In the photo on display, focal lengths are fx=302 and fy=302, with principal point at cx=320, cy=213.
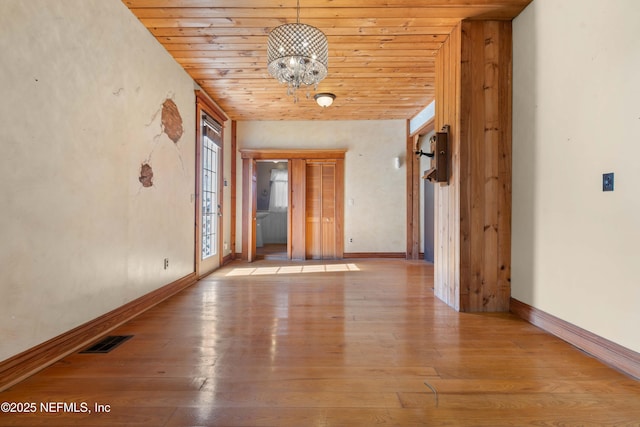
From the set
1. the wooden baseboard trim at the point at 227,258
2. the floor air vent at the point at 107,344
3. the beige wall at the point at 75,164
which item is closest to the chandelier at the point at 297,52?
the beige wall at the point at 75,164

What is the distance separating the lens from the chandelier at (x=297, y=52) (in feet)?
7.97

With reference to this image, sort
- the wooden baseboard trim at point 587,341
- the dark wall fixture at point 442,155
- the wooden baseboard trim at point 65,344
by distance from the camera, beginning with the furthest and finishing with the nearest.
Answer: the dark wall fixture at point 442,155 < the wooden baseboard trim at point 587,341 < the wooden baseboard trim at point 65,344

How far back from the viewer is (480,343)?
2.15m

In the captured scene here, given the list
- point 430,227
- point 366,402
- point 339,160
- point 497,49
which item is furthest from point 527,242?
point 339,160

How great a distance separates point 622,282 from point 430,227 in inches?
157

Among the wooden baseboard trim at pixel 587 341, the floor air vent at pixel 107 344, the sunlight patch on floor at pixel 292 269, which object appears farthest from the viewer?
the sunlight patch on floor at pixel 292 269

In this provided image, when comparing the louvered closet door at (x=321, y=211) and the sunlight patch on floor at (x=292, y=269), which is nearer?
the sunlight patch on floor at (x=292, y=269)

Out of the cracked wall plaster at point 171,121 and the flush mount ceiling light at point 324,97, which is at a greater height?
the flush mount ceiling light at point 324,97

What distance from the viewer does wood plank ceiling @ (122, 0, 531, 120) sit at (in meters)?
2.70

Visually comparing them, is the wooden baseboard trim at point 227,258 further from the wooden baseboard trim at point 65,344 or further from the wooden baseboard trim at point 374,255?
the wooden baseboard trim at point 65,344

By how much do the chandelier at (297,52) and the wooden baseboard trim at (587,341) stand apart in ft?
9.01

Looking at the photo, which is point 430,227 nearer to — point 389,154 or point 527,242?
point 389,154

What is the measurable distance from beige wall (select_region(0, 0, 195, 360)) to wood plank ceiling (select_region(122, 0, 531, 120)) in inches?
17.3

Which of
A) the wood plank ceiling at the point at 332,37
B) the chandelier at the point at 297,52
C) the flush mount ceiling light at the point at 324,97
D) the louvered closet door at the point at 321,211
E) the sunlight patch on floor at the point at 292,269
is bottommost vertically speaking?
the sunlight patch on floor at the point at 292,269
